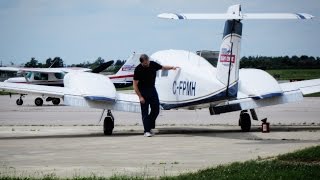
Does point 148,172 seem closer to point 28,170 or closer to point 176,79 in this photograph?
point 28,170

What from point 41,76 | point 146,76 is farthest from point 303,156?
point 41,76

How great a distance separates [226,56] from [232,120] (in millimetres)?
10108

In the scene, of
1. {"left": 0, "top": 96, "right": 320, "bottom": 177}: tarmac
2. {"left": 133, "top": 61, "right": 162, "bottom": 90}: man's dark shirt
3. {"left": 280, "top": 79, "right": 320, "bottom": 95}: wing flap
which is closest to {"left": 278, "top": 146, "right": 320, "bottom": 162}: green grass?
{"left": 0, "top": 96, "right": 320, "bottom": 177}: tarmac

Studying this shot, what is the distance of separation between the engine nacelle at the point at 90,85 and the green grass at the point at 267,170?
9.12 m

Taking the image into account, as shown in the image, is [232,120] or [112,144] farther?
[232,120]

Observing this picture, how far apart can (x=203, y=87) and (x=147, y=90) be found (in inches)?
63.9

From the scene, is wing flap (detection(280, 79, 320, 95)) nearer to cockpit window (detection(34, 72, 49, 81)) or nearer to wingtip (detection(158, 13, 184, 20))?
wingtip (detection(158, 13, 184, 20))

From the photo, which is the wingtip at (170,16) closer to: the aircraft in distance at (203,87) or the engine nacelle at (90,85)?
the aircraft in distance at (203,87)

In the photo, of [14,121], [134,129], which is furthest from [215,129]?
[14,121]

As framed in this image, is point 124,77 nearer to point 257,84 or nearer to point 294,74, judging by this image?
point 257,84

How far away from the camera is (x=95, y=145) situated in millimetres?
18734

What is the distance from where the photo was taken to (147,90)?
21281 millimetres

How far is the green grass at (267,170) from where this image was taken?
1156cm

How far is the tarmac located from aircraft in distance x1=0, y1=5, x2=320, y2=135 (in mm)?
904
